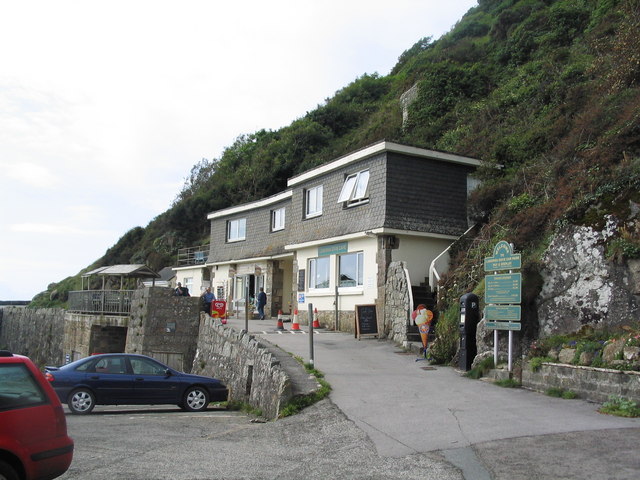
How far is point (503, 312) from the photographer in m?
12.9

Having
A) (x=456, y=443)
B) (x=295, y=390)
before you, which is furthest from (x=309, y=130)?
(x=456, y=443)

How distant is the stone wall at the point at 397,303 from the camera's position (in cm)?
1866

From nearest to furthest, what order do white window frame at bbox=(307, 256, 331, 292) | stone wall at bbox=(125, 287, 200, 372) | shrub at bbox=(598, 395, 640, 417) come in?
1. shrub at bbox=(598, 395, 640, 417)
2. stone wall at bbox=(125, 287, 200, 372)
3. white window frame at bbox=(307, 256, 331, 292)

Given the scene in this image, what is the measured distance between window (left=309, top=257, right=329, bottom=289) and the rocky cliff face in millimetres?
11644

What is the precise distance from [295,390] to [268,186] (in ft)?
138

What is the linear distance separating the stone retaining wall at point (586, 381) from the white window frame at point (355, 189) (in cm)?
1126

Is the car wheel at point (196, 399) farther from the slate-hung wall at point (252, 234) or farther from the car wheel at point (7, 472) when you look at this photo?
the slate-hung wall at point (252, 234)

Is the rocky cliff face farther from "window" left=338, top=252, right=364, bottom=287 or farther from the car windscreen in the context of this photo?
the car windscreen

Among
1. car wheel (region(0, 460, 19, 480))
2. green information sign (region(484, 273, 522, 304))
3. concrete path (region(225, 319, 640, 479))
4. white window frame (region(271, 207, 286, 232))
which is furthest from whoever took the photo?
white window frame (region(271, 207, 286, 232))

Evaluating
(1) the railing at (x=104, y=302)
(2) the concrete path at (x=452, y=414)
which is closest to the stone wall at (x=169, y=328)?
(1) the railing at (x=104, y=302)

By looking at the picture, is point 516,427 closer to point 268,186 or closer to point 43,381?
point 43,381

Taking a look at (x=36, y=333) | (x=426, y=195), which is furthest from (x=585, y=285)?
(x=36, y=333)

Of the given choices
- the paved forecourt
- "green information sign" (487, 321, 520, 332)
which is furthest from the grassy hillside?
the paved forecourt

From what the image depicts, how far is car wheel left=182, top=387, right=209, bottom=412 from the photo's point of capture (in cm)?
1494
